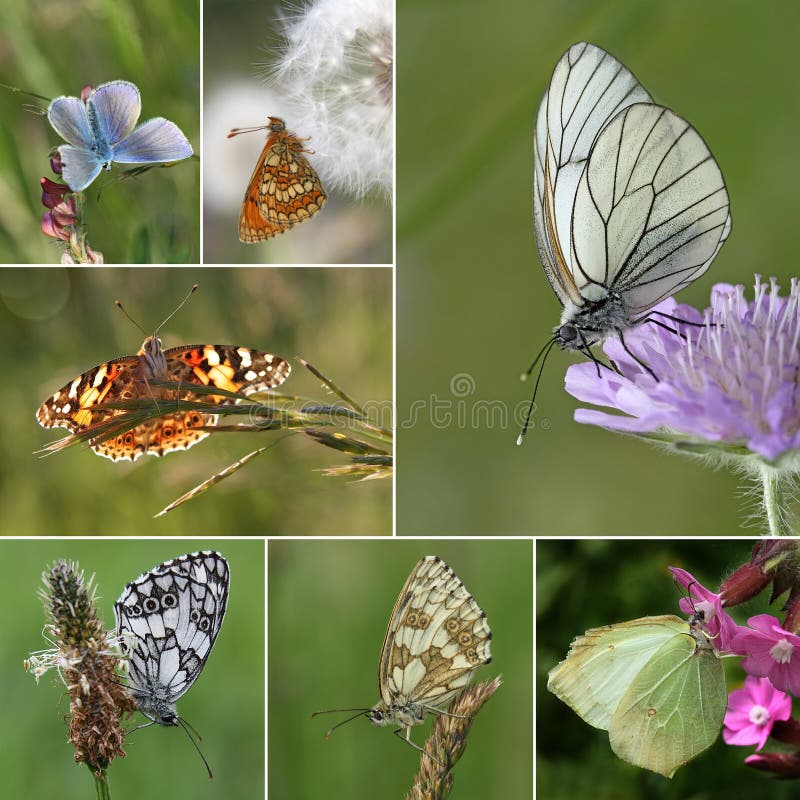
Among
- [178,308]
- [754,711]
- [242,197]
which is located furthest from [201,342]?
[754,711]

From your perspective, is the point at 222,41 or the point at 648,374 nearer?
the point at 648,374

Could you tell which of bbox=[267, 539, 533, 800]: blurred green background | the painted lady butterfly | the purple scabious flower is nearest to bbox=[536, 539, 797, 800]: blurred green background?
bbox=[267, 539, 533, 800]: blurred green background

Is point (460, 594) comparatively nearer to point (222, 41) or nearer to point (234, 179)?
point (234, 179)

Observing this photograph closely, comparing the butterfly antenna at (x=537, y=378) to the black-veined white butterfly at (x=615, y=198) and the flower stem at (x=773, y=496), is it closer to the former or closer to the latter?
the black-veined white butterfly at (x=615, y=198)

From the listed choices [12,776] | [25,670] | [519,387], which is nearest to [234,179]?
[519,387]

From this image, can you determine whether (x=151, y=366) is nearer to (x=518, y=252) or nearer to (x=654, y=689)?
(x=518, y=252)
